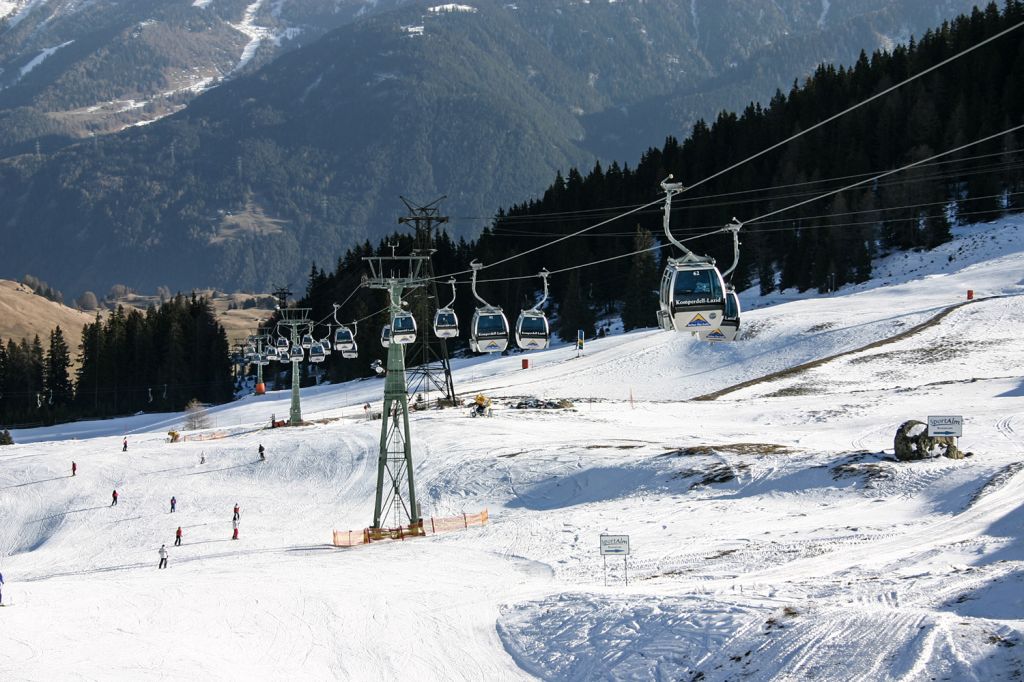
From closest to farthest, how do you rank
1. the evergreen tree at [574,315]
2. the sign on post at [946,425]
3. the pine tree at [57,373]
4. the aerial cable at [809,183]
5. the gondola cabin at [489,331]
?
the gondola cabin at [489,331] < the sign on post at [946,425] < the aerial cable at [809,183] < the evergreen tree at [574,315] < the pine tree at [57,373]

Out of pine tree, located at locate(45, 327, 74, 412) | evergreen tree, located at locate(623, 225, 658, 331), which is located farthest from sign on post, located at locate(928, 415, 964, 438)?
pine tree, located at locate(45, 327, 74, 412)

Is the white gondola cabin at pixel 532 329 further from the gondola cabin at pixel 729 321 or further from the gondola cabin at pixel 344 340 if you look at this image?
the gondola cabin at pixel 344 340

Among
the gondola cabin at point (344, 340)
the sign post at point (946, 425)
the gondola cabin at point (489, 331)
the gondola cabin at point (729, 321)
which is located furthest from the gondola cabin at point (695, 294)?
the gondola cabin at point (344, 340)

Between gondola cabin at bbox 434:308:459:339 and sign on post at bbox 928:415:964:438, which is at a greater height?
gondola cabin at bbox 434:308:459:339

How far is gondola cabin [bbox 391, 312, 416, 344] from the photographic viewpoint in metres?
39.7

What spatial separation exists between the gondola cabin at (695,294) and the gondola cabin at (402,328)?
19532 mm

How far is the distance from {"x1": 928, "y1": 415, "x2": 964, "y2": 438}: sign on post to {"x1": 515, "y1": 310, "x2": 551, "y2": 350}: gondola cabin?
13312mm

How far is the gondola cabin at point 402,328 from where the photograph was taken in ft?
130

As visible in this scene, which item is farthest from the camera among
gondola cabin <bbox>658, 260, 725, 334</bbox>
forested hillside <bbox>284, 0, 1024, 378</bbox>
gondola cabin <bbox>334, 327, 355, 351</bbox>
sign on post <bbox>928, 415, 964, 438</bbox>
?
forested hillside <bbox>284, 0, 1024, 378</bbox>

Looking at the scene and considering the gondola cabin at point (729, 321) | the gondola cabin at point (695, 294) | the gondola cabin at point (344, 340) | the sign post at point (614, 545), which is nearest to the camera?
the gondola cabin at point (695, 294)

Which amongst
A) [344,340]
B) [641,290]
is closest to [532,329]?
[344,340]

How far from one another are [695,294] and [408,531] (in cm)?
2296

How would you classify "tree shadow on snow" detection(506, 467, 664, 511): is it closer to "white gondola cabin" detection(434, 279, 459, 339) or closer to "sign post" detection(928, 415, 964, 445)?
"white gondola cabin" detection(434, 279, 459, 339)

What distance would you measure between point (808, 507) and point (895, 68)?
89.1 m
